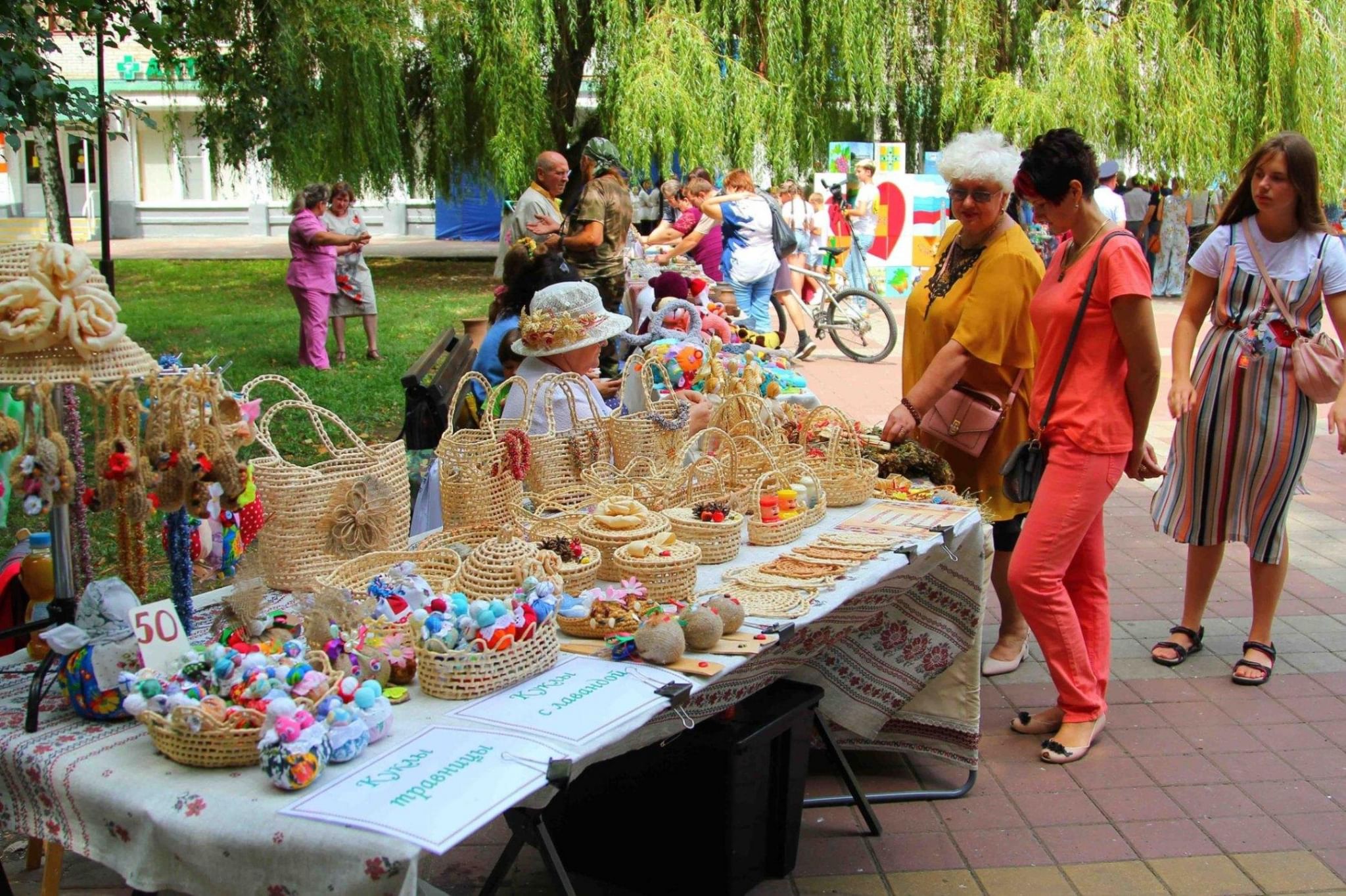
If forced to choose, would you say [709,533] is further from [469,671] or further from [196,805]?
[196,805]

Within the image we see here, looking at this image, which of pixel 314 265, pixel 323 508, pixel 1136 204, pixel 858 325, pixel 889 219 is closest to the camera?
pixel 323 508

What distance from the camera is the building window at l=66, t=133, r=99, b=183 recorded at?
27.3 metres

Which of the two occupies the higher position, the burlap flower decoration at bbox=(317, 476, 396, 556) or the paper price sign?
the burlap flower decoration at bbox=(317, 476, 396, 556)

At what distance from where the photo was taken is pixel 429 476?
391 centimetres

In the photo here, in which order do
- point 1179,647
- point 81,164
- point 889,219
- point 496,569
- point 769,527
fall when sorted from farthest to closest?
point 81,164, point 889,219, point 1179,647, point 769,527, point 496,569

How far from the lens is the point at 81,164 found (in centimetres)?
2906

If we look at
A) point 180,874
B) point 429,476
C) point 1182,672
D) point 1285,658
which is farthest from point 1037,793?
point 180,874

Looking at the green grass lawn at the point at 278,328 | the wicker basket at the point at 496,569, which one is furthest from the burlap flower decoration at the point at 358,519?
the green grass lawn at the point at 278,328

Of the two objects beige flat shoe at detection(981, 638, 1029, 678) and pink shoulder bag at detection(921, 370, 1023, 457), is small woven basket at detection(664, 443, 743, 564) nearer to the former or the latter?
pink shoulder bag at detection(921, 370, 1023, 457)

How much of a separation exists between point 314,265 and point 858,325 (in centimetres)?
502

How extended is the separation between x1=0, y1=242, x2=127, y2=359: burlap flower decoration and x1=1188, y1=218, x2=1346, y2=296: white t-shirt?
3657mm

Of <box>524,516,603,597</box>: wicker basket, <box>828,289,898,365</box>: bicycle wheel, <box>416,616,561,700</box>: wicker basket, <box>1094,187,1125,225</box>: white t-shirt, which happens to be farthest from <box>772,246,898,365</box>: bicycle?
<box>416,616,561,700</box>: wicker basket

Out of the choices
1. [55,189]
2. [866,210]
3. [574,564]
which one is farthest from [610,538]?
[866,210]

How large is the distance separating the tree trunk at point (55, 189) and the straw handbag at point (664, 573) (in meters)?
8.25
